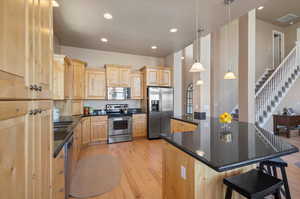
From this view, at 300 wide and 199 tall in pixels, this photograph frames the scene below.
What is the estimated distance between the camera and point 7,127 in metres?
0.49

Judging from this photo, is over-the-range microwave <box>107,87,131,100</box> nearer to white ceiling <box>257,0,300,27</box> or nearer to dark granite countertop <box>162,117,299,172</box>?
dark granite countertop <box>162,117,299,172</box>

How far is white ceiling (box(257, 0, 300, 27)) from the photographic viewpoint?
4622mm

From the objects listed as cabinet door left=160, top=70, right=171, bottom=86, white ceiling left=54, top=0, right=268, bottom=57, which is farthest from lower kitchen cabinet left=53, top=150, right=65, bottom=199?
cabinet door left=160, top=70, right=171, bottom=86

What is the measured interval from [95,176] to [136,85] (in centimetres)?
326

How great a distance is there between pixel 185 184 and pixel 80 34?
4.02 m

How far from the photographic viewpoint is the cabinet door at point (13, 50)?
464 millimetres

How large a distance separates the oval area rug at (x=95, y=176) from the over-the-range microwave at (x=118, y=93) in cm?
205

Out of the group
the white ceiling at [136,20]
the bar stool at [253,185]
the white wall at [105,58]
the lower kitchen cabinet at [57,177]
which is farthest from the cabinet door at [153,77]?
the bar stool at [253,185]

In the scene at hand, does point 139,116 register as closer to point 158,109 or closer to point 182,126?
point 158,109

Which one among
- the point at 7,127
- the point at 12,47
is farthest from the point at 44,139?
the point at 12,47

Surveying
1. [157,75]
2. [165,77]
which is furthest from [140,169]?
[165,77]

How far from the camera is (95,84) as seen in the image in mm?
4535

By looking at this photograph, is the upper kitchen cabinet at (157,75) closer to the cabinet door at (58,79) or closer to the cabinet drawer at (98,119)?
the cabinet drawer at (98,119)

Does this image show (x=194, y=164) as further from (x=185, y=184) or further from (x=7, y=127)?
(x=7, y=127)
